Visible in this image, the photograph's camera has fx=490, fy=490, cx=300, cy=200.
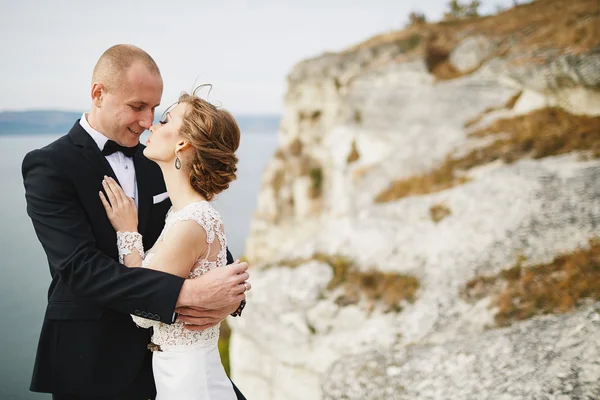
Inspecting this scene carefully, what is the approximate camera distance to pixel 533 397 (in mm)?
4730

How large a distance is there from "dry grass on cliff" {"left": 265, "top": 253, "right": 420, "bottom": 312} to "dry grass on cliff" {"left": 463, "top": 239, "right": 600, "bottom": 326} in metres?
1.19

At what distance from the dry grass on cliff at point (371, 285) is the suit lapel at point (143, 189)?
676 centimetres

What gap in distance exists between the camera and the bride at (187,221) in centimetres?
293

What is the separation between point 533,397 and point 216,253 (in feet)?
11.7

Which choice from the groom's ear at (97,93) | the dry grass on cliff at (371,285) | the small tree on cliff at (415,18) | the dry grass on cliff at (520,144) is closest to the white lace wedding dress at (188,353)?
the groom's ear at (97,93)

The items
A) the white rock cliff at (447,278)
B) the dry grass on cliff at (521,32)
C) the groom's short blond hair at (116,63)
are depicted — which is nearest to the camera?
the groom's short blond hair at (116,63)

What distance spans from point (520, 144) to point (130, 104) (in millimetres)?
12719

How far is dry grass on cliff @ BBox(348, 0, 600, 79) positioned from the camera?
614 inches

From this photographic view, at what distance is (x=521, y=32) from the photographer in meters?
23.0

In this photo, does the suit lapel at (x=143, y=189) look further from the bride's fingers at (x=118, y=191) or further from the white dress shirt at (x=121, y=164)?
the bride's fingers at (x=118, y=191)

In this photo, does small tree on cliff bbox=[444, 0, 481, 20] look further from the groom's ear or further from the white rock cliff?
the groom's ear

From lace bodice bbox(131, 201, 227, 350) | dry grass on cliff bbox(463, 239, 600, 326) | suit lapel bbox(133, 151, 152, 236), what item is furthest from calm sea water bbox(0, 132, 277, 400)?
dry grass on cliff bbox(463, 239, 600, 326)

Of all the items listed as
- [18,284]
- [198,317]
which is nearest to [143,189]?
[198,317]

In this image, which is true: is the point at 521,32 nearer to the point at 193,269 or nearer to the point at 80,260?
the point at 193,269
